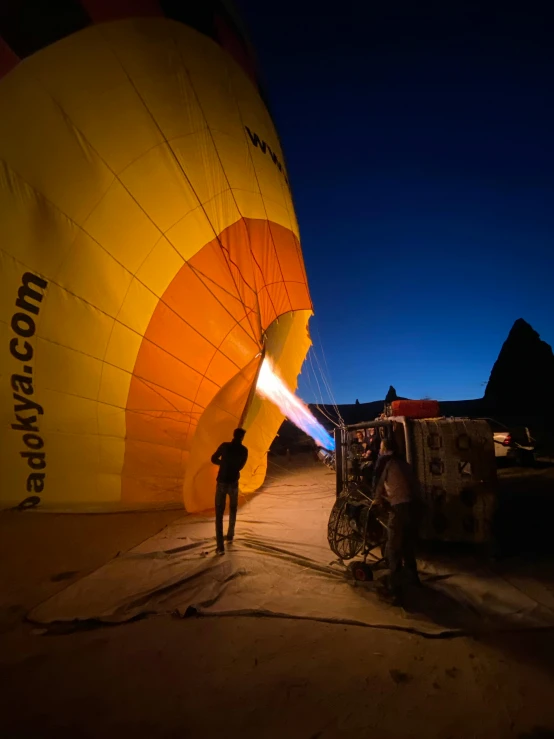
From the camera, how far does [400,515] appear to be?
3.54 m

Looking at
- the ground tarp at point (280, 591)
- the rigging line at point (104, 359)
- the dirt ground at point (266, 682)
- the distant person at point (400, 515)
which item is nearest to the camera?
the dirt ground at point (266, 682)

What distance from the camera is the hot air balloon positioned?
4.10 m

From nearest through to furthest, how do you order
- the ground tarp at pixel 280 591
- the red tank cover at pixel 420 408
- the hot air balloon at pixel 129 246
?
the ground tarp at pixel 280 591, the hot air balloon at pixel 129 246, the red tank cover at pixel 420 408

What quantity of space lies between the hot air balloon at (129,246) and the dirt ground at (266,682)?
245 cm

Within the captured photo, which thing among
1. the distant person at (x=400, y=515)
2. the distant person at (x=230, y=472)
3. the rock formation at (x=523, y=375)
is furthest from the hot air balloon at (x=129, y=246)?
the rock formation at (x=523, y=375)

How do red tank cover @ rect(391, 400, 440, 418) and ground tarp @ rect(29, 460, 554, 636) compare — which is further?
red tank cover @ rect(391, 400, 440, 418)

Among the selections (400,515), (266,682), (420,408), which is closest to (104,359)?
(400,515)

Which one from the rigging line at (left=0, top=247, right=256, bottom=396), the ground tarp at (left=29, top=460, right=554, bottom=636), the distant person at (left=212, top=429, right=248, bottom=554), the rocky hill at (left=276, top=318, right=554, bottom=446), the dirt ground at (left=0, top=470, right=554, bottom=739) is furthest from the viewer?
the rocky hill at (left=276, top=318, right=554, bottom=446)

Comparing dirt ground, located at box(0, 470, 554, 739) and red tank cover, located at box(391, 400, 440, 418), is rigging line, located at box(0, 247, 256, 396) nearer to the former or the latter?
red tank cover, located at box(391, 400, 440, 418)

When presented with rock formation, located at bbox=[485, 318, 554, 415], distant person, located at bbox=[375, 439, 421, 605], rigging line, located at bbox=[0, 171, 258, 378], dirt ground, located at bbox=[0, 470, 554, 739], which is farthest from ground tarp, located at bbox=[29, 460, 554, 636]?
rock formation, located at bbox=[485, 318, 554, 415]

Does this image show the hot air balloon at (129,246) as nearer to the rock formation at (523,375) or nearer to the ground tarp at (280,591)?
the ground tarp at (280,591)

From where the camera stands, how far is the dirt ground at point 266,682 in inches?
77.1

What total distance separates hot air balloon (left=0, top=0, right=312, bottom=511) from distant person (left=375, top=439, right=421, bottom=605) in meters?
A: 2.96

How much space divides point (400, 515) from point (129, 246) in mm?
4131
